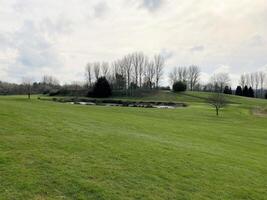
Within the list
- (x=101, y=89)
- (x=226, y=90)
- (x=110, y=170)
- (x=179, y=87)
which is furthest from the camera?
(x=226, y=90)

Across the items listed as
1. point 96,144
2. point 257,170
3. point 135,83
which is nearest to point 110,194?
point 96,144

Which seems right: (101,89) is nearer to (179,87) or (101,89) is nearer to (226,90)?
(179,87)

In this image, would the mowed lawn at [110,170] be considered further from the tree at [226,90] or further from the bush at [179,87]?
the tree at [226,90]

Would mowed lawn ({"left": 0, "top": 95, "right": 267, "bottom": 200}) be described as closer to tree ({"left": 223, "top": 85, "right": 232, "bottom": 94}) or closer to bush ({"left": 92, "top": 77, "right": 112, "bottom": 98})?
bush ({"left": 92, "top": 77, "right": 112, "bottom": 98})

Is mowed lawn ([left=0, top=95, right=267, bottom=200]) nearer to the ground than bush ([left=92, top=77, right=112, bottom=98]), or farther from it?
nearer to the ground

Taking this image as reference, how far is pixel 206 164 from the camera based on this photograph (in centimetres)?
909

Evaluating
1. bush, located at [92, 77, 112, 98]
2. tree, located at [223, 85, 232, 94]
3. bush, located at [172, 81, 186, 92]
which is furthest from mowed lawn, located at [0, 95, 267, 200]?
tree, located at [223, 85, 232, 94]

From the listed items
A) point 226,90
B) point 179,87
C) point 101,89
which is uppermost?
point 179,87

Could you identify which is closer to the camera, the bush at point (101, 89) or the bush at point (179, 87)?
the bush at point (101, 89)

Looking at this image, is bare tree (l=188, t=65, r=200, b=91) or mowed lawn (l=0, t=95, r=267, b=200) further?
bare tree (l=188, t=65, r=200, b=91)

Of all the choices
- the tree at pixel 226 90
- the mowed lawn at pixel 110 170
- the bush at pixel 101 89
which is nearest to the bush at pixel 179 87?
the bush at pixel 101 89

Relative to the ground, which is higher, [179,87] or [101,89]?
[179,87]

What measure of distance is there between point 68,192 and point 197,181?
363 cm

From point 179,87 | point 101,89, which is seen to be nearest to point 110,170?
point 101,89
